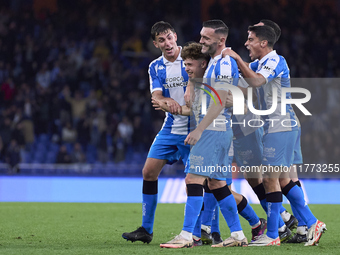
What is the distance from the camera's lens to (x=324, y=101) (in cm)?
1498

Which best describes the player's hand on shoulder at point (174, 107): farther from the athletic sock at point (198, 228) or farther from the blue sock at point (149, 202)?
the athletic sock at point (198, 228)

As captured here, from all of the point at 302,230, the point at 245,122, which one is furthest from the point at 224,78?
the point at 302,230

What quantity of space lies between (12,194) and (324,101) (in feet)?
26.6

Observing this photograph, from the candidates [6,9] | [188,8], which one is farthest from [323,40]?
[6,9]

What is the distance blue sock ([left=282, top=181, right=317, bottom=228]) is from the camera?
5602mm

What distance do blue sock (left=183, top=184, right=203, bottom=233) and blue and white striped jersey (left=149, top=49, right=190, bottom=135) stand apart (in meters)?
0.80

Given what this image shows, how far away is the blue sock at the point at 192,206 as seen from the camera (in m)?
5.12

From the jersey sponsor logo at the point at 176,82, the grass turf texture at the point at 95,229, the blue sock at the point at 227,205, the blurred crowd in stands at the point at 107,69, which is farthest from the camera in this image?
the blurred crowd in stands at the point at 107,69

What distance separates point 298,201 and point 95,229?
2.60 meters

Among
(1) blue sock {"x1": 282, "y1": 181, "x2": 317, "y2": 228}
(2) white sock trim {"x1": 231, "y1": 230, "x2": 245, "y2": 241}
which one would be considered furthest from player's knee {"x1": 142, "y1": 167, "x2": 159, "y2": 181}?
(1) blue sock {"x1": 282, "y1": 181, "x2": 317, "y2": 228}

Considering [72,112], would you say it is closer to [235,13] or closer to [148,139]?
[148,139]

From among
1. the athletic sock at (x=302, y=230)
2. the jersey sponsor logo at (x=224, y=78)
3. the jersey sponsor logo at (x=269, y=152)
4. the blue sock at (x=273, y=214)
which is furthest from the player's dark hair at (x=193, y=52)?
the athletic sock at (x=302, y=230)

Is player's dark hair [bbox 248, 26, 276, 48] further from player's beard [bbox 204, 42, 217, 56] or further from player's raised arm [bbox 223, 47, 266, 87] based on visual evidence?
player's beard [bbox 204, 42, 217, 56]

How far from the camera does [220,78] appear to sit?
5.04 meters
